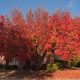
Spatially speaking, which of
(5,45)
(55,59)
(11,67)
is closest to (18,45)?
(5,45)

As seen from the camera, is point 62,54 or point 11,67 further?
point 11,67

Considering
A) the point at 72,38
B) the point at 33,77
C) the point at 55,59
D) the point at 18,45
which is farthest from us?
the point at 55,59

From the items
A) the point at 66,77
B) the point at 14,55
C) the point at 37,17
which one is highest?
the point at 37,17

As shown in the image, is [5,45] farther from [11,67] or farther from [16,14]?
[11,67]

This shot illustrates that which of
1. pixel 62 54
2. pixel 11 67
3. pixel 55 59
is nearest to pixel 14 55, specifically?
pixel 62 54

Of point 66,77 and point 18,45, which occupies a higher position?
point 18,45

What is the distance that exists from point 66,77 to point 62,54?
9.63 feet

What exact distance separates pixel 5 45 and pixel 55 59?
20.3 meters

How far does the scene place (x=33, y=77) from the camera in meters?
29.7

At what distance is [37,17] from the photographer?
27562mm

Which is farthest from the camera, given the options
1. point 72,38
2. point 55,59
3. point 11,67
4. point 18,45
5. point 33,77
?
point 55,59

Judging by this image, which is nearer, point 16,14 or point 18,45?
point 18,45

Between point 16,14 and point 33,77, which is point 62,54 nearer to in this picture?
point 33,77

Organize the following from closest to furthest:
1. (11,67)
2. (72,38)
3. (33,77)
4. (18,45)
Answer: (18,45) → (72,38) → (33,77) → (11,67)
